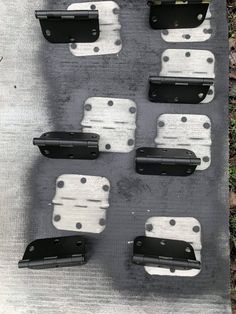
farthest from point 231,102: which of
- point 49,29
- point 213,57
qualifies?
point 49,29

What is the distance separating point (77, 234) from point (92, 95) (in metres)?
0.69

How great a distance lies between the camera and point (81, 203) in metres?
1.97

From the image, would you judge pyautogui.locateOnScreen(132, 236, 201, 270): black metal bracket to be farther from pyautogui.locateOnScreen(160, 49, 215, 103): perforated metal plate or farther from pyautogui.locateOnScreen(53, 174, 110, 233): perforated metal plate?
pyautogui.locateOnScreen(160, 49, 215, 103): perforated metal plate

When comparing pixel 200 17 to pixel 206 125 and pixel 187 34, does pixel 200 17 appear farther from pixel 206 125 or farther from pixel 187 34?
pixel 206 125

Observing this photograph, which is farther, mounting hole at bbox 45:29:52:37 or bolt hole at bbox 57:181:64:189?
mounting hole at bbox 45:29:52:37

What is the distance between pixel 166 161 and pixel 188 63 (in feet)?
1.86

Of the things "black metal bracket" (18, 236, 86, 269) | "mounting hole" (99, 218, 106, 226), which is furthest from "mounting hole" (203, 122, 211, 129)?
"black metal bracket" (18, 236, 86, 269)

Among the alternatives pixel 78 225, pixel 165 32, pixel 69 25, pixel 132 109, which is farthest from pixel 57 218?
pixel 165 32

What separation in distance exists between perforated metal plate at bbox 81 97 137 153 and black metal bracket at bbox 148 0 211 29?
440mm

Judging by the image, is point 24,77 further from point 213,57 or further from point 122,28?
point 213,57

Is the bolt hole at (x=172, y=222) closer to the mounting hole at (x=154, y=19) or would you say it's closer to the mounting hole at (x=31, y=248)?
the mounting hole at (x=31, y=248)

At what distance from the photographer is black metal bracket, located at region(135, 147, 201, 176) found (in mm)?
1887

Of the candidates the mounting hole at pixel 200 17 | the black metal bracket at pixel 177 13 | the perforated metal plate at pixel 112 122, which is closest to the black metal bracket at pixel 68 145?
the perforated metal plate at pixel 112 122

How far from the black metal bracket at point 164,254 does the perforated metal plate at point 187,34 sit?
1.02 m
